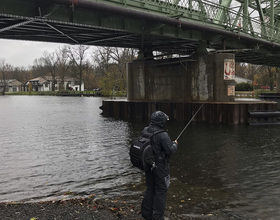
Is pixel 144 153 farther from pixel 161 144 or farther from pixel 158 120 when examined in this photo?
pixel 158 120

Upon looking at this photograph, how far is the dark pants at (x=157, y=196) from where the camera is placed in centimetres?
505

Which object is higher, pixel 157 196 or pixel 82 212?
pixel 157 196

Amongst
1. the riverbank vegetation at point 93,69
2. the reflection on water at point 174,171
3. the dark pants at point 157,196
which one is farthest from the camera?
the riverbank vegetation at point 93,69

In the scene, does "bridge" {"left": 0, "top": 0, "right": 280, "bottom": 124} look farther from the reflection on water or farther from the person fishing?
the person fishing

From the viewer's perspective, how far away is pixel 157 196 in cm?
507

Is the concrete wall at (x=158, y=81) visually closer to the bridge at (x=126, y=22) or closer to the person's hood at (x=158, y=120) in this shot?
the bridge at (x=126, y=22)

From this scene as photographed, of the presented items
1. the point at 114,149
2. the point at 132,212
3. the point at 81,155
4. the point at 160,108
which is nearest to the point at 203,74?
the point at 160,108

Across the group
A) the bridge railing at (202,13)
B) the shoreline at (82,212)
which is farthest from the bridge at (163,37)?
the shoreline at (82,212)

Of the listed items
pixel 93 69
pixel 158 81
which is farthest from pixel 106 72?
pixel 93 69

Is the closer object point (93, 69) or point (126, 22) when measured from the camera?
point (126, 22)

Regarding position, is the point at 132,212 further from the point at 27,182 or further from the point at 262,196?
the point at 27,182

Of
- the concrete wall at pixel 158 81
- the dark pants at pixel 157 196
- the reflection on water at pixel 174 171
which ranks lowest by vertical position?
the reflection on water at pixel 174 171

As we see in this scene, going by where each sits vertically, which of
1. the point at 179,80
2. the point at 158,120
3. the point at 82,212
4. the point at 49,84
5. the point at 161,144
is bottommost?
the point at 82,212

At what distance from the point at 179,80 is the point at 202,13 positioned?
720cm
